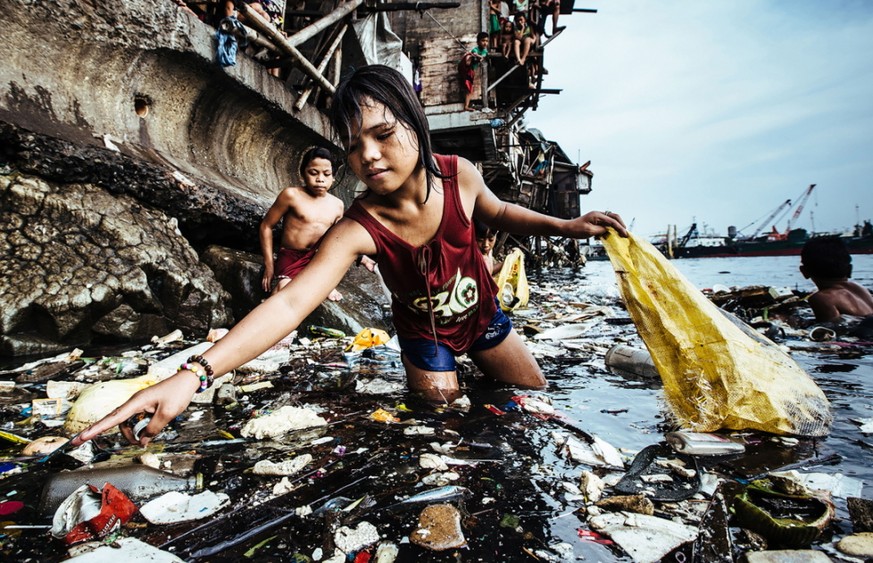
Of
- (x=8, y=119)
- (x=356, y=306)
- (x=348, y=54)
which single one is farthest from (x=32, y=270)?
(x=348, y=54)

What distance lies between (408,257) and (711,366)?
A: 1.44 m

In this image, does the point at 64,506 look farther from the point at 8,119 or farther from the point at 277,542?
the point at 8,119

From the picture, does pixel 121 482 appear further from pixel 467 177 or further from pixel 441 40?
pixel 441 40

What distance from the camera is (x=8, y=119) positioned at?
339 centimetres

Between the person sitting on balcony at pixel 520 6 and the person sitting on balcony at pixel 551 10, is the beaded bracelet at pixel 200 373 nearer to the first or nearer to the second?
the person sitting on balcony at pixel 520 6

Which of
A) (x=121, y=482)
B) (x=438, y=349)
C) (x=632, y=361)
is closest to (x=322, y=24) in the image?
(x=438, y=349)

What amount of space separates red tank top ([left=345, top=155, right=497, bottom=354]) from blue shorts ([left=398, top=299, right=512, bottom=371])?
0.04 meters

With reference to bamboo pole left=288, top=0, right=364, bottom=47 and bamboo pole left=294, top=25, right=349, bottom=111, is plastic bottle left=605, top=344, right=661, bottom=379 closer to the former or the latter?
bamboo pole left=288, top=0, right=364, bottom=47

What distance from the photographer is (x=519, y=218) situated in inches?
97.1

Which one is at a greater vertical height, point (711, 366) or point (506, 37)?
point (506, 37)

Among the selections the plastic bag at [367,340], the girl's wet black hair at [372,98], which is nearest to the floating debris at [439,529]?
the girl's wet black hair at [372,98]

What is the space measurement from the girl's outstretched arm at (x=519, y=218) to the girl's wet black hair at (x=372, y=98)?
1.69 feet

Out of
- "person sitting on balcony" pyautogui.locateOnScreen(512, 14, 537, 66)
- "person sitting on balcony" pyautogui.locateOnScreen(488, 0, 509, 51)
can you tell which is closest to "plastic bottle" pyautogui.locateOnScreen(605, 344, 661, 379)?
"person sitting on balcony" pyautogui.locateOnScreen(488, 0, 509, 51)

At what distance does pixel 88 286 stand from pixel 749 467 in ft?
13.9
